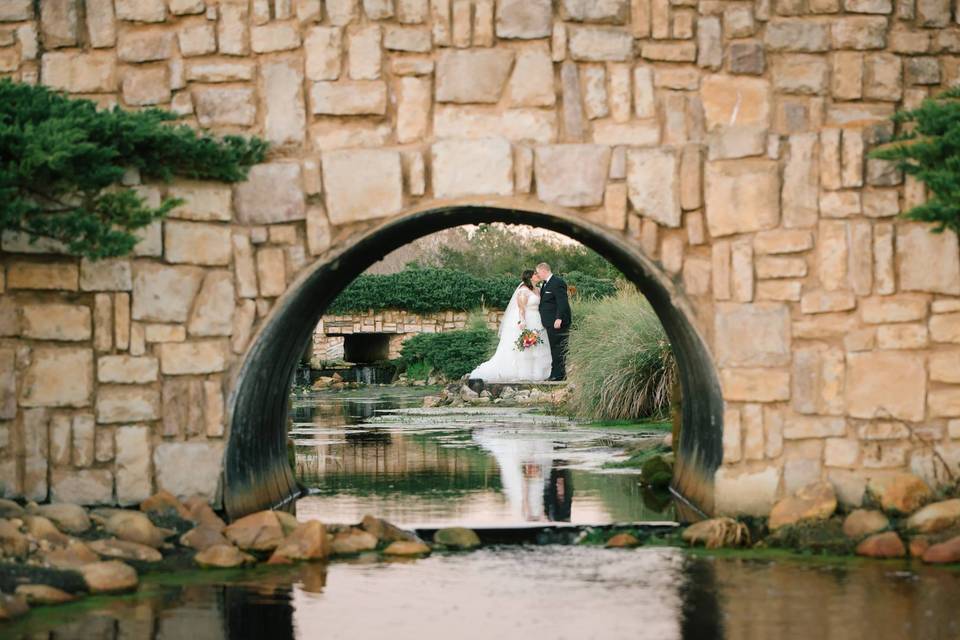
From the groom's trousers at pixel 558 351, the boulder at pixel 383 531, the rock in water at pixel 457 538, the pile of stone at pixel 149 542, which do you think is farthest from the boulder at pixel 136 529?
the groom's trousers at pixel 558 351

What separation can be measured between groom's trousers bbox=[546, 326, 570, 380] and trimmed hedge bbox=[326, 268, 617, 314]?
7.70 m

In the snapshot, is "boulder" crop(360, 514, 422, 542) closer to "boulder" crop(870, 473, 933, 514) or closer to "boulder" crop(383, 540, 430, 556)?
"boulder" crop(383, 540, 430, 556)

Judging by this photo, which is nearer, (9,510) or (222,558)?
(222,558)

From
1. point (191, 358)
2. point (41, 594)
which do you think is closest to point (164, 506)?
point (191, 358)

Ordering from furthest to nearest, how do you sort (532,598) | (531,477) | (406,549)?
1. (531,477)
2. (406,549)
3. (532,598)

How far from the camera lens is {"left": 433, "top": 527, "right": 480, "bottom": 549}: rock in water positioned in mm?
8711

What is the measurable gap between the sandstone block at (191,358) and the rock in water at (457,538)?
1.76 meters

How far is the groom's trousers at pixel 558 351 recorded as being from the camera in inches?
901

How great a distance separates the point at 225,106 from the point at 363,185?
103 centimetres

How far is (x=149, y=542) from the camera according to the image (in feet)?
27.2

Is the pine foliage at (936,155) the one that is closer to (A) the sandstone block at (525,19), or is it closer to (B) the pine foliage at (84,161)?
(A) the sandstone block at (525,19)

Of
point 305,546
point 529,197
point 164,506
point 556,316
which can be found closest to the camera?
point 305,546

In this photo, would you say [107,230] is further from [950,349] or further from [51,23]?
[950,349]

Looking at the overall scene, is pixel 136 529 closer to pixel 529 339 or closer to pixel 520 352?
pixel 529 339
